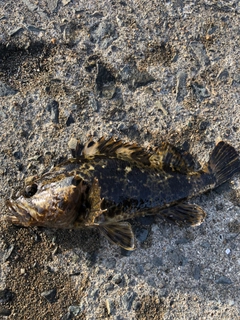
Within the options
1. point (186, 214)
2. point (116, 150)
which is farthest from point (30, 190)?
point (186, 214)

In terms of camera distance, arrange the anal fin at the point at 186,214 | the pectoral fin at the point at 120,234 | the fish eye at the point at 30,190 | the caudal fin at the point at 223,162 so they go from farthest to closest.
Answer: the caudal fin at the point at 223,162 → the anal fin at the point at 186,214 → the pectoral fin at the point at 120,234 → the fish eye at the point at 30,190

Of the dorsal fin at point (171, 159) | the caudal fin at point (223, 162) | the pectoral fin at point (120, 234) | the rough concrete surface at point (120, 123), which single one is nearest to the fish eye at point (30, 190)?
the rough concrete surface at point (120, 123)

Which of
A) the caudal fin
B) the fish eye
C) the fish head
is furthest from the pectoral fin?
the caudal fin

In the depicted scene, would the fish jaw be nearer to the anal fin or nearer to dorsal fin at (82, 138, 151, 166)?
dorsal fin at (82, 138, 151, 166)

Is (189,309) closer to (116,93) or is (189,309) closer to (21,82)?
(116,93)

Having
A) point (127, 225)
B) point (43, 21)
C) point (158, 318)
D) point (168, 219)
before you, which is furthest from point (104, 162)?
point (43, 21)

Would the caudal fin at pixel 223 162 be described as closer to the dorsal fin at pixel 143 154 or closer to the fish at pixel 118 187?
the fish at pixel 118 187
